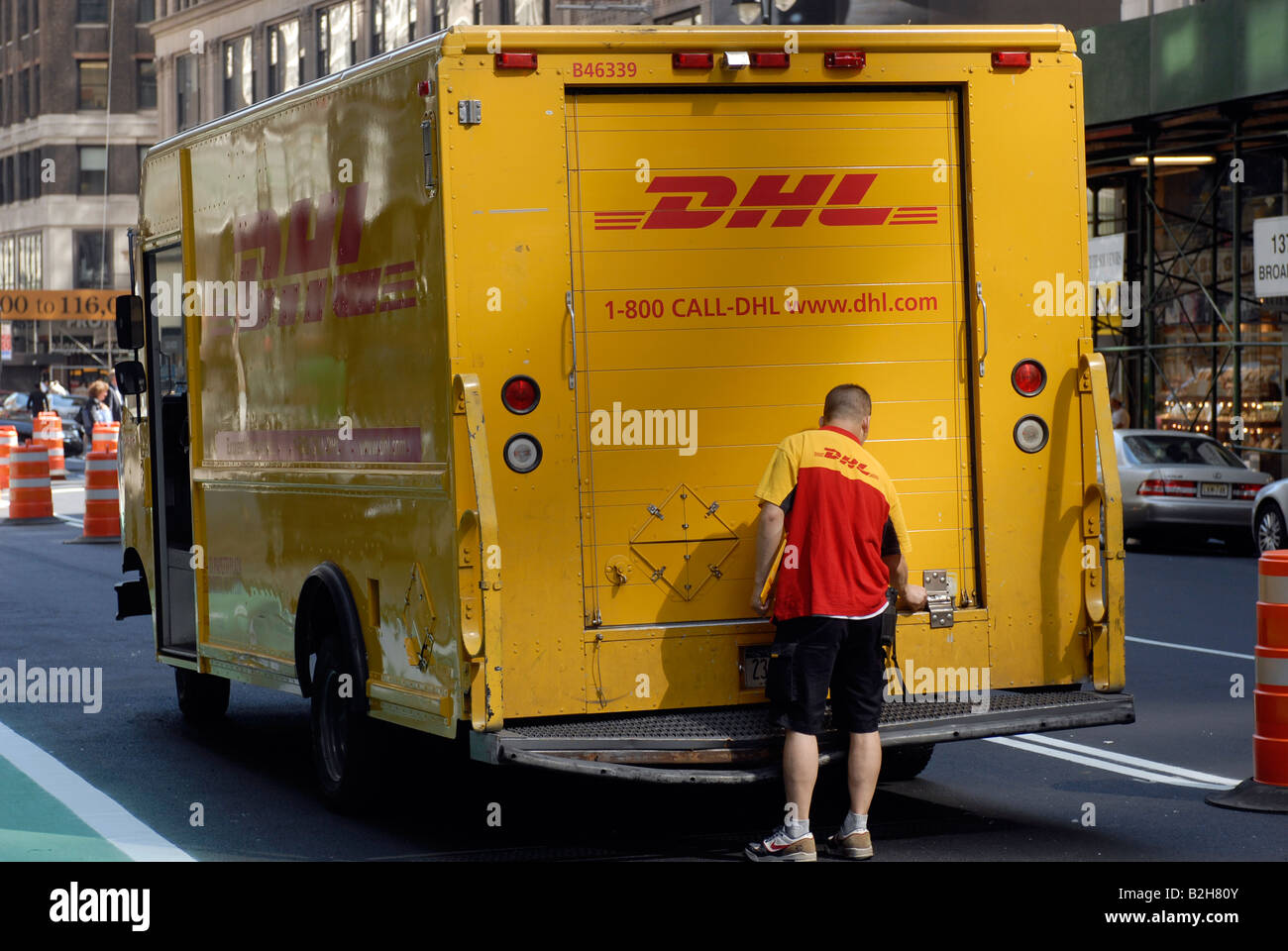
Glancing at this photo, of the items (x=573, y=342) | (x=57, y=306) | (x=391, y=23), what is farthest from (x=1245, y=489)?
(x=57, y=306)

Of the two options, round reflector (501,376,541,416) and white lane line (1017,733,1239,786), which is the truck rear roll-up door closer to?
round reflector (501,376,541,416)

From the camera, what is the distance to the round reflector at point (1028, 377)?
7.98m

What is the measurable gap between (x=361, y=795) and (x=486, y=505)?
6.11 ft

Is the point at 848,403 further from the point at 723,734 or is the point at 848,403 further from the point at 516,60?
the point at 516,60

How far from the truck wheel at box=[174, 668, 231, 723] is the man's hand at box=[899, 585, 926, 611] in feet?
16.0

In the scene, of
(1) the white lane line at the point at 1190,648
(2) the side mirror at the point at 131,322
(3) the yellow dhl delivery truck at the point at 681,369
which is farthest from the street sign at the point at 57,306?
(3) the yellow dhl delivery truck at the point at 681,369

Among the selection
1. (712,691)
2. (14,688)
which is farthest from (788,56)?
(14,688)

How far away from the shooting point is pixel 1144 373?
97.1 feet

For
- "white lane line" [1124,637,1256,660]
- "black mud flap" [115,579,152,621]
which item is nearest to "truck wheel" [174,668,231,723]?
"black mud flap" [115,579,152,621]

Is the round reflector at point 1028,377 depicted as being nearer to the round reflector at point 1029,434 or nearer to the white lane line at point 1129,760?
the round reflector at point 1029,434

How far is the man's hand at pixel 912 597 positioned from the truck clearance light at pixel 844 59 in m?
2.08

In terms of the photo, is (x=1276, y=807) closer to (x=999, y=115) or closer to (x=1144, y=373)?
(x=999, y=115)

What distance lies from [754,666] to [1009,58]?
8.79ft

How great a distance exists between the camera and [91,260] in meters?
88.2
